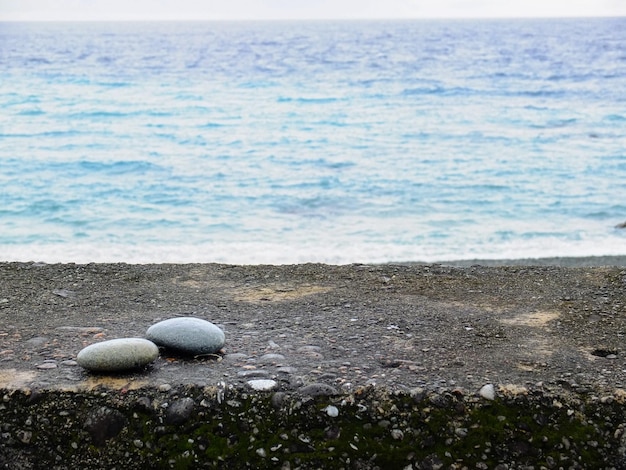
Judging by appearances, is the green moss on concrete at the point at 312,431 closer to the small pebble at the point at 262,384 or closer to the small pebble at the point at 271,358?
the small pebble at the point at 262,384

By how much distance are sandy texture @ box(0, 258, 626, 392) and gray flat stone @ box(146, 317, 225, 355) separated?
53mm

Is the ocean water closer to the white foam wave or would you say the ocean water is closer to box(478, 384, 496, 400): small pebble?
the white foam wave

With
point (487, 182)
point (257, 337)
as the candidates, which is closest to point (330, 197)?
point (487, 182)

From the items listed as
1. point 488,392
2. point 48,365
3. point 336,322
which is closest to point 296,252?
point 336,322

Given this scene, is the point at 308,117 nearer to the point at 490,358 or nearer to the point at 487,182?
the point at 487,182

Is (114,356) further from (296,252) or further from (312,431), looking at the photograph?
(296,252)

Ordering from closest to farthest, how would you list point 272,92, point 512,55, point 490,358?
point 490,358
point 272,92
point 512,55

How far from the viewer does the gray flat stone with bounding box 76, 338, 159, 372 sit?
134 inches

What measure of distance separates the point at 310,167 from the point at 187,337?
1166 cm

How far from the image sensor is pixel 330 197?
12523 mm

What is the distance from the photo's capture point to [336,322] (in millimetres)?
4227

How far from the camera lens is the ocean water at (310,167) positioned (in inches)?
396

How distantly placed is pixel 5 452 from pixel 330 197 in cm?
953

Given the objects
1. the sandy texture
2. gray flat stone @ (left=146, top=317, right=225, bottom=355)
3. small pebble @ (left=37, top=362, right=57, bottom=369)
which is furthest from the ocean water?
small pebble @ (left=37, top=362, right=57, bottom=369)
